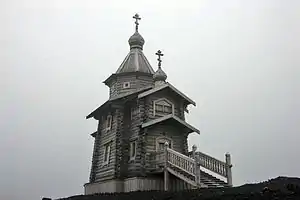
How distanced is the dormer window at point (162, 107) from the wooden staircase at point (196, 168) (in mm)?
3835

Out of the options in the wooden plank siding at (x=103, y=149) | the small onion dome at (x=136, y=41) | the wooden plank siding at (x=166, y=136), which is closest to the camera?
the wooden plank siding at (x=166, y=136)

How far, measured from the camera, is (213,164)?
21.2 meters

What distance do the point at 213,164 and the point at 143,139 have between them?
5.02m

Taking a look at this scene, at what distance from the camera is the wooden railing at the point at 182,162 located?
67.1 feet

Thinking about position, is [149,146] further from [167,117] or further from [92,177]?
[92,177]

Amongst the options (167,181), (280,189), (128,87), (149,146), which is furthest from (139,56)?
(280,189)

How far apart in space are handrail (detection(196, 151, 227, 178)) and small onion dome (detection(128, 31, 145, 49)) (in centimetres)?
1209

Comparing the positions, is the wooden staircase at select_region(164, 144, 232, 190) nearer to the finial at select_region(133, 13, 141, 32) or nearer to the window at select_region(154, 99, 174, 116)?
the window at select_region(154, 99, 174, 116)

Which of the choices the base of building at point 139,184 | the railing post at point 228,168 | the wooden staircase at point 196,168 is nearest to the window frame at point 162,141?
the base of building at point 139,184

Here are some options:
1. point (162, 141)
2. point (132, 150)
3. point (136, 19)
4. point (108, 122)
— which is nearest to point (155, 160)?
point (162, 141)

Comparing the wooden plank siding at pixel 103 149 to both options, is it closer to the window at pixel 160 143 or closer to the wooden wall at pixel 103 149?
the wooden wall at pixel 103 149

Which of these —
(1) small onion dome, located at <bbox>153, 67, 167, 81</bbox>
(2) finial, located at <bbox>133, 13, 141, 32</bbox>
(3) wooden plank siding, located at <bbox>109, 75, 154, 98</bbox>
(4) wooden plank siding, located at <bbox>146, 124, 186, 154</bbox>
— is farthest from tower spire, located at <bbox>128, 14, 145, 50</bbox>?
(4) wooden plank siding, located at <bbox>146, 124, 186, 154</bbox>

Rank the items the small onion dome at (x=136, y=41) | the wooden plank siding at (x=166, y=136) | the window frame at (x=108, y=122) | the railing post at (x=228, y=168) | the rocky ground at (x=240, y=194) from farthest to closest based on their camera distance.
Answer: the small onion dome at (x=136, y=41) → the window frame at (x=108, y=122) → the wooden plank siding at (x=166, y=136) → the railing post at (x=228, y=168) → the rocky ground at (x=240, y=194)

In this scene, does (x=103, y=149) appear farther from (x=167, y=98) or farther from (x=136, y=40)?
(x=136, y=40)
